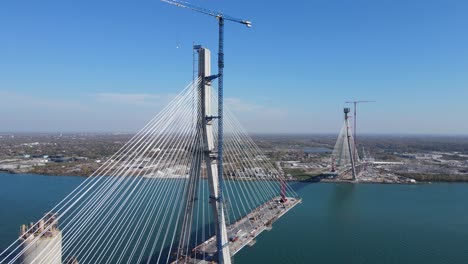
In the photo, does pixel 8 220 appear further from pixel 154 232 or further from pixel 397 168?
pixel 397 168

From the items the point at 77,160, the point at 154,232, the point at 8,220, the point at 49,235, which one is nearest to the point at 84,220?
the point at 49,235

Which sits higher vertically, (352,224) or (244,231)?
(244,231)

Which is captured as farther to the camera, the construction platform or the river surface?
the river surface

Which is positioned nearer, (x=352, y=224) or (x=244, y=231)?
(x=244, y=231)

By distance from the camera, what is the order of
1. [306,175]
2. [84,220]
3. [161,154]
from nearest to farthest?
[84,220] < [161,154] < [306,175]
